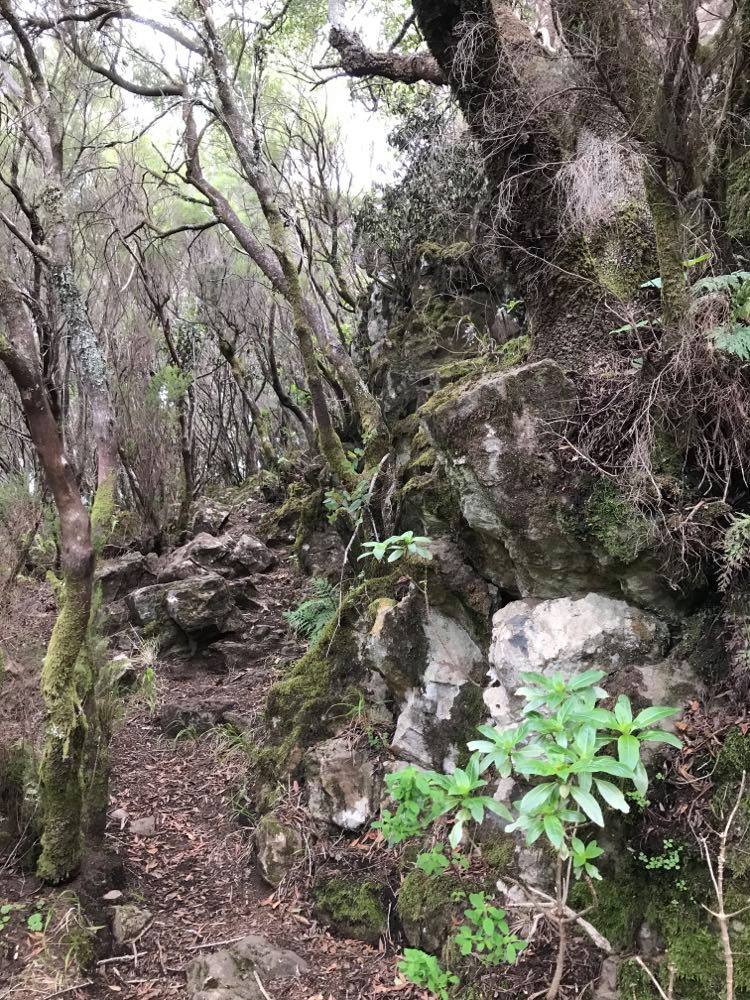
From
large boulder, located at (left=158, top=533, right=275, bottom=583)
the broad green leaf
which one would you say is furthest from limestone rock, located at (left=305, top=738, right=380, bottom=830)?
large boulder, located at (left=158, top=533, right=275, bottom=583)

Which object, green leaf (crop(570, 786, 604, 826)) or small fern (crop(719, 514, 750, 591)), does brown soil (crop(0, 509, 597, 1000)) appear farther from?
small fern (crop(719, 514, 750, 591))

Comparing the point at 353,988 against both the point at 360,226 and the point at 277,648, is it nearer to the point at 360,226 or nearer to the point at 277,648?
the point at 277,648

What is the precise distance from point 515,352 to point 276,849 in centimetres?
336

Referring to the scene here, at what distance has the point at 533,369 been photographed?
328cm

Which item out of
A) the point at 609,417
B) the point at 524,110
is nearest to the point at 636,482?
the point at 609,417

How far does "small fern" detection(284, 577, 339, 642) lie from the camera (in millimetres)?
6098

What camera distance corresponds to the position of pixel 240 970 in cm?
311

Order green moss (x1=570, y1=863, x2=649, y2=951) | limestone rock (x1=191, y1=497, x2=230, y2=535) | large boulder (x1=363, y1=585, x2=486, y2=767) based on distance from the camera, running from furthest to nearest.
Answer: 1. limestone rock (x1=191, y1=497, x2=230, y2=535)
2. large boulder (x1=363, y1=585, x2=486, y2=767)
3. green moss (x1=570, y1=863, x2=649, y2=951)

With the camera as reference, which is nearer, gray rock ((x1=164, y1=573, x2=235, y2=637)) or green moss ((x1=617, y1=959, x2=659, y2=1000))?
green moss ((x1=617, y1=959, x2=659, y2=1000))

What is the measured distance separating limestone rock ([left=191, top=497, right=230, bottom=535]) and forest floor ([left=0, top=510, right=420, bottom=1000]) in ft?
12.0

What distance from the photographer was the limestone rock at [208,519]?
948cm

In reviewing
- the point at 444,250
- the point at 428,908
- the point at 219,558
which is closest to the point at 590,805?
the point at 428,908

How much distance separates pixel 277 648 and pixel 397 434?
2.70 m

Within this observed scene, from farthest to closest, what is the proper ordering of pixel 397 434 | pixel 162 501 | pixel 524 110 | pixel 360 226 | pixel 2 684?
1. pixel 162 501
2. pixel 360 226
3. pixel 397 434
4. pixel 2 684
5. pixel 524 110
